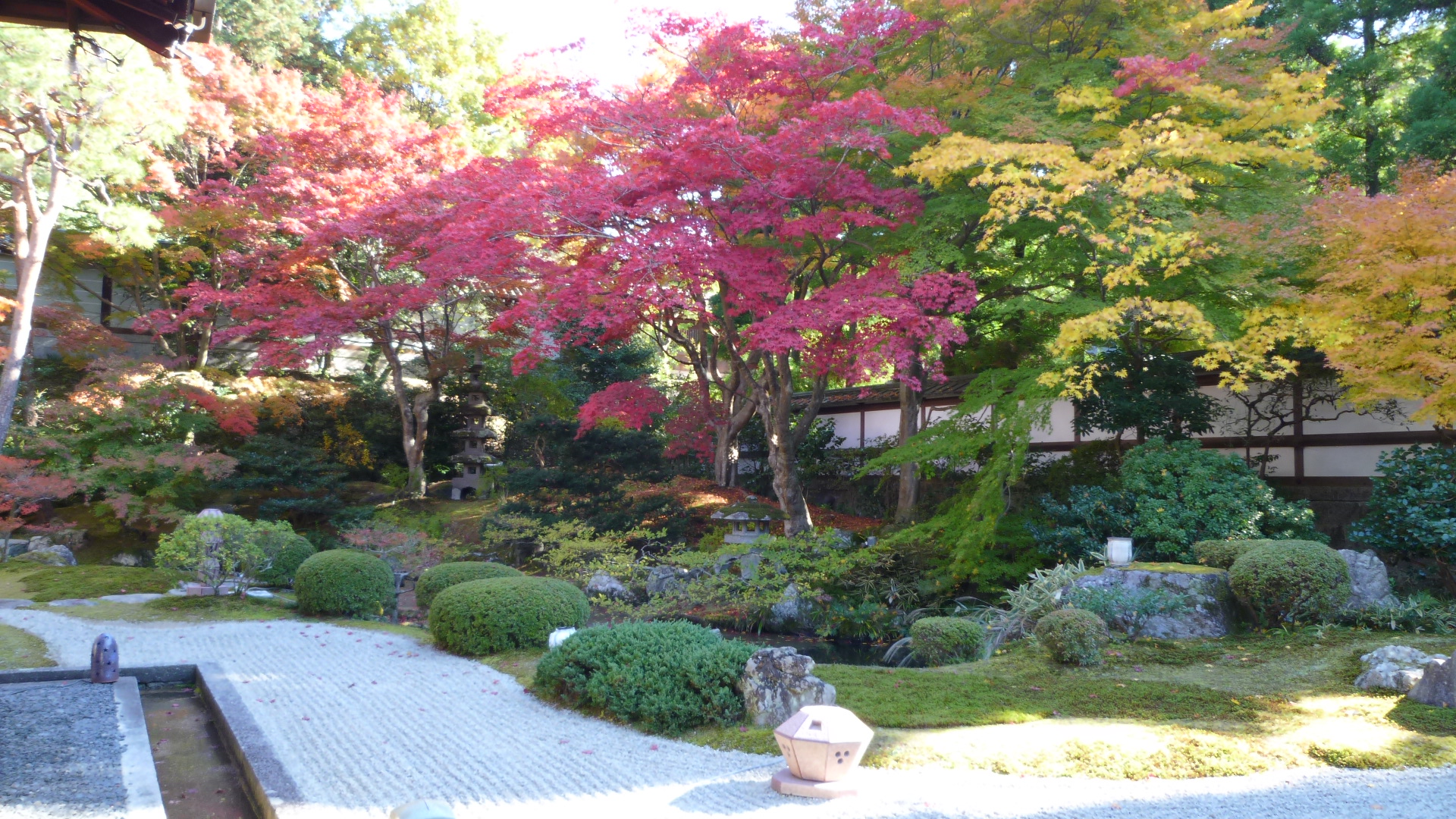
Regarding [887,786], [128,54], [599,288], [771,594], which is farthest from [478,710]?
[128,54]

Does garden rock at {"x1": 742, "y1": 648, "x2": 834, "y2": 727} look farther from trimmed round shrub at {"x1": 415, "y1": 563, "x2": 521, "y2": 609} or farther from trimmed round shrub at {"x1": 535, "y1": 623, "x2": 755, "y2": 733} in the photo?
trimmed round shrub at {"x1": 415, "y1": 563, "x2": 521, "y2": 609}

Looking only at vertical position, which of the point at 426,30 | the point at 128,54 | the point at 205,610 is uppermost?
the point at 426,30

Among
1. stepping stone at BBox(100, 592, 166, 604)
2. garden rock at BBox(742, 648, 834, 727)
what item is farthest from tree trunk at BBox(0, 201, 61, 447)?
garden rock at BBox(742, 648, 834, 727)

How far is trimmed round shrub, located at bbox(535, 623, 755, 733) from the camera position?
217 inches

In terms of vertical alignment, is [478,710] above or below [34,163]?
below

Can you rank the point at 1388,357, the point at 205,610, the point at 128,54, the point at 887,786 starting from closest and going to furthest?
the point at 887,786 < the point at 1388,357 < the point at 205,610 < the point at 128,54

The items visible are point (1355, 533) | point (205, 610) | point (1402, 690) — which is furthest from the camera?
point (205, 610)

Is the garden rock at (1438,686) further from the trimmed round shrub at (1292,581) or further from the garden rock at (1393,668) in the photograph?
the trimmed round shrub at (1292,581)

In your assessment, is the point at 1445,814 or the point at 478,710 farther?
the point at 478,710

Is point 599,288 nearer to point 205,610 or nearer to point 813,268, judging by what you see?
point 813,268

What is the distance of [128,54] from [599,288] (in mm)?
7453

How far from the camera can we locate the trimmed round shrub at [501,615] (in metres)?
7.85

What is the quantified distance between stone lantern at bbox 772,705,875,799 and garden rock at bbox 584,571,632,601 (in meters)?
7.06

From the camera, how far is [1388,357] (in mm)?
7773
